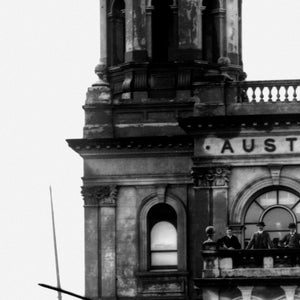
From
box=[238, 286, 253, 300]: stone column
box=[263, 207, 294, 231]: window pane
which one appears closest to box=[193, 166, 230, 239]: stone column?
box=[263, 207, 294, 231]: window pane

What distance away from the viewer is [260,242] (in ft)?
200

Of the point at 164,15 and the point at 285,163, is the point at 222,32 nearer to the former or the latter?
the point at 164,15

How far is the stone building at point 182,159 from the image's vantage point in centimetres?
6372

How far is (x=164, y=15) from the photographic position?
69.9 metres

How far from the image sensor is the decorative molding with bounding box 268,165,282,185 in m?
63.8

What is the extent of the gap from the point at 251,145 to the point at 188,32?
21.3ft

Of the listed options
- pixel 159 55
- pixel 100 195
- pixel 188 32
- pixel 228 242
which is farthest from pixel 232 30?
pixel 228 242

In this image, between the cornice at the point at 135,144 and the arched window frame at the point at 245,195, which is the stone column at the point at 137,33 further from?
the arched window frame at the point at 245,195

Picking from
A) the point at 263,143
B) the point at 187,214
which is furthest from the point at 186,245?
the point at 263,143

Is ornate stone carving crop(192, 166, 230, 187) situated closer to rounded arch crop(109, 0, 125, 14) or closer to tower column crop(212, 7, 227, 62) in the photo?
tower column crop(212, 7, 227, 62)

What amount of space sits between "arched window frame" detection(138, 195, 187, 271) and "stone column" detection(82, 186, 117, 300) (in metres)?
0.97

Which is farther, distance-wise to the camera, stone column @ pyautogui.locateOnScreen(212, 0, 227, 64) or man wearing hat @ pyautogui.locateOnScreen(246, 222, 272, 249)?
stone column @ pyautogui.locateOnScreen(212, 0, 227, 64)

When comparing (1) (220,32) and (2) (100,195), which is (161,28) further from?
(2) (100,195)

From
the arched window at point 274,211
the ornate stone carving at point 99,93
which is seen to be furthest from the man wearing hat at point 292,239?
the ornate stone carving at point 99,93
